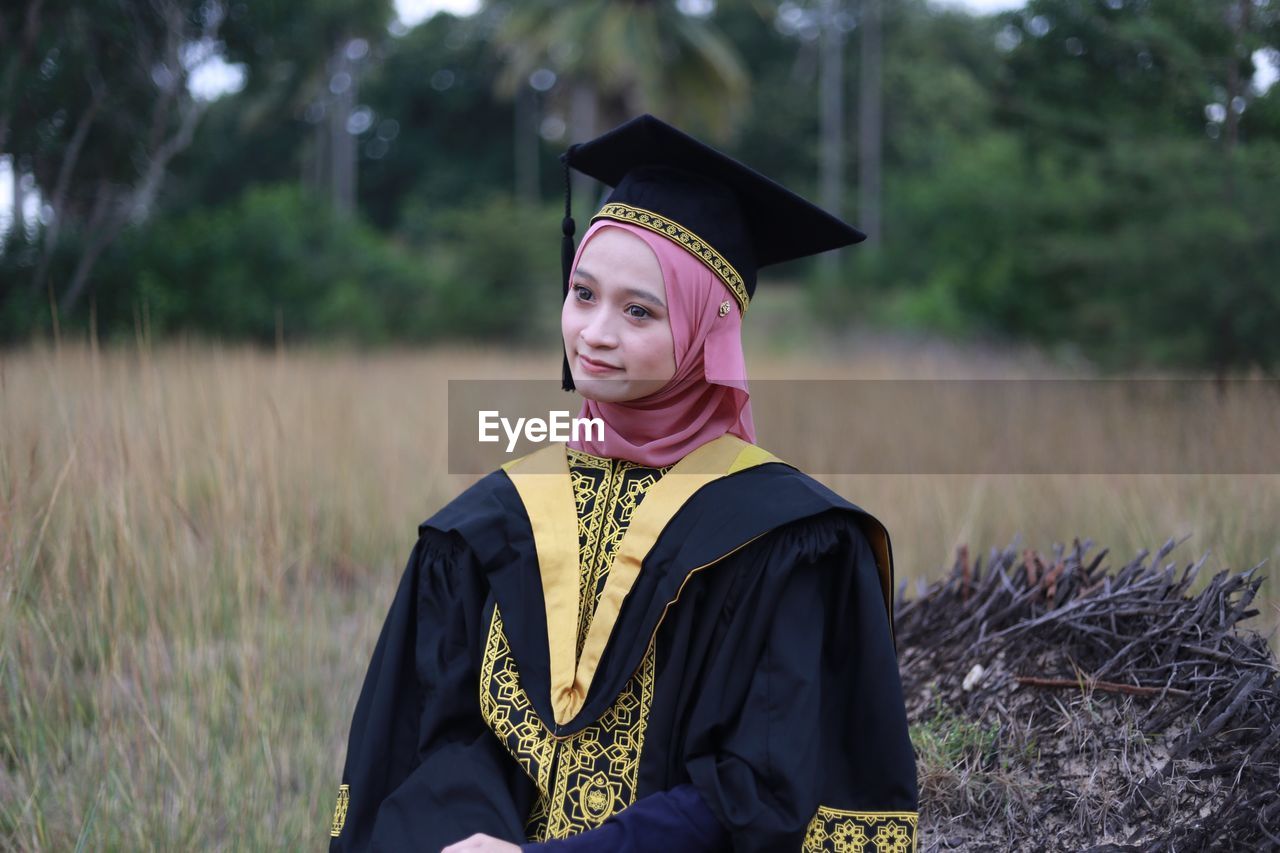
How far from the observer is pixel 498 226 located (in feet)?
61.2

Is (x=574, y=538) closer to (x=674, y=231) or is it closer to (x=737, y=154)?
(x=674, y=231)

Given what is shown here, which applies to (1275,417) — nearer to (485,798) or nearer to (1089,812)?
(1089,812)

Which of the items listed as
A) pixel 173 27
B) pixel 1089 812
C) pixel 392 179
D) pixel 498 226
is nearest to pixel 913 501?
pixel 1089 812

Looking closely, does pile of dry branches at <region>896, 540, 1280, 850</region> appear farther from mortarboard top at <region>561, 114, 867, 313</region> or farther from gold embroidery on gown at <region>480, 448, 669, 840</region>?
mortarboard top at <region>561, 114, 867, 313</region>

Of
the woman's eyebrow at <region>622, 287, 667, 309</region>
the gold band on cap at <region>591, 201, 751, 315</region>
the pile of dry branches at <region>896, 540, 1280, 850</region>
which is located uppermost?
the gold band on cap at <region>591, 201, 751, 315</region>

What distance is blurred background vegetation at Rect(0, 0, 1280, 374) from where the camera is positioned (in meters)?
8.18

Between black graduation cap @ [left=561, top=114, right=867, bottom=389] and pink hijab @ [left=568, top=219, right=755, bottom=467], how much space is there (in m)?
0.03

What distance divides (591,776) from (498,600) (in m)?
0.33

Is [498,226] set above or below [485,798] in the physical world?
above

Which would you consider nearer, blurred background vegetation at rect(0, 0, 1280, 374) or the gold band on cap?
the gold band on cap

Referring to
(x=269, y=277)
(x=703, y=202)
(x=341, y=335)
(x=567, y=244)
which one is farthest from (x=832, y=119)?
(x=703, y=202)

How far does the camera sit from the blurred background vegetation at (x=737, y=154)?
8.18 m

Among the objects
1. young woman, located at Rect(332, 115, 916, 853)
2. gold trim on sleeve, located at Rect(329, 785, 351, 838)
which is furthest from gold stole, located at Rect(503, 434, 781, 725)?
gold trim on sleeve, located at Rect(329, 785, 351, 838)

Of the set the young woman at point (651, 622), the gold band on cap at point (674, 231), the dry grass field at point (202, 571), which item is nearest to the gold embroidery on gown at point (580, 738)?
the young woman at point (651, 622)
